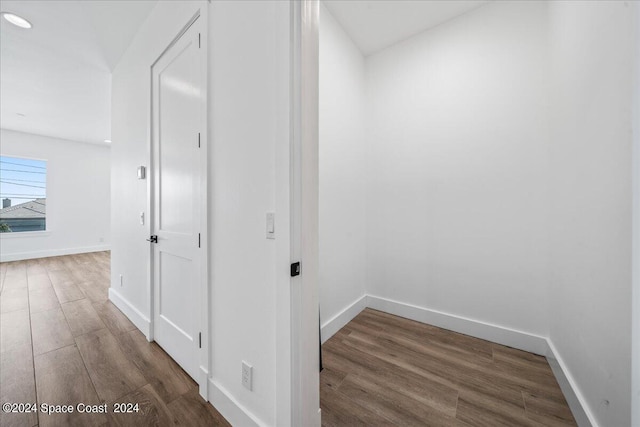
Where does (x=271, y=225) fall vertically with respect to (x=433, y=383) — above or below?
above

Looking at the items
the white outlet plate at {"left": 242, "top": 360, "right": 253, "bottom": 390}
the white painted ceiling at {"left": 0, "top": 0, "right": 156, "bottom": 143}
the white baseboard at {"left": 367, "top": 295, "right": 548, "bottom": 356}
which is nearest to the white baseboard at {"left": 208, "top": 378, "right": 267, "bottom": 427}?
the white outlet plate at {"left": 242, "top": 360, "right": 253, "bottom": 390}

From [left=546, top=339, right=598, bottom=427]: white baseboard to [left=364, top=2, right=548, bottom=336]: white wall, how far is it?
25cm

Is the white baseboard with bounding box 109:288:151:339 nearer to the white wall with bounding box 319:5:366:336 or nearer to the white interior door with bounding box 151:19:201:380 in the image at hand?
the white interior door with bounding box 151:19:201:380

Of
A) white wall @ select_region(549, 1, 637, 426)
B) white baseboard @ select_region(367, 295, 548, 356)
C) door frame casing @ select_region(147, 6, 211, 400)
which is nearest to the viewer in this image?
white wall @ select_region(549, 1, 637, 426)

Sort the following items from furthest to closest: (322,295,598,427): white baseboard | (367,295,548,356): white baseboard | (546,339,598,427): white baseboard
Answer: (367,295,548,356): white baseboard → (322,295,598,427): white baseboard → (546,339,598,427): white baseboard

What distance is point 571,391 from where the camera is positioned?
4.18 ft

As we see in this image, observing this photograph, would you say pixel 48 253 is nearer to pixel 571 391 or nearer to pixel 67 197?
pixel 67 197

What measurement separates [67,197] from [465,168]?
829cm

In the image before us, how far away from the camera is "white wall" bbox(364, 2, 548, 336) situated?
1.79 metres

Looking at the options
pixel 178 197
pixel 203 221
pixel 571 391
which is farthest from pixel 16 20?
pixel 571 391

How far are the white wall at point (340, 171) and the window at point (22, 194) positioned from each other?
721cm

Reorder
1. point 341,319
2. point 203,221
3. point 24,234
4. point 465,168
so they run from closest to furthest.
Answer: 1. point 203,221
2. point 465,168
3. point 341,319
4. point 24,234

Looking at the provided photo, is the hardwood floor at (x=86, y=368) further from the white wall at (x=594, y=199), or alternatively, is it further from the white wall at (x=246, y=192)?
the white wall at (x=594, y=199)

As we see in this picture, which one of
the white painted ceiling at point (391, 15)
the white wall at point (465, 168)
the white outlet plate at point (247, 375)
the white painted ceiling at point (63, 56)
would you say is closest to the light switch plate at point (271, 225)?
the white outlet plate at point (247, 375)
